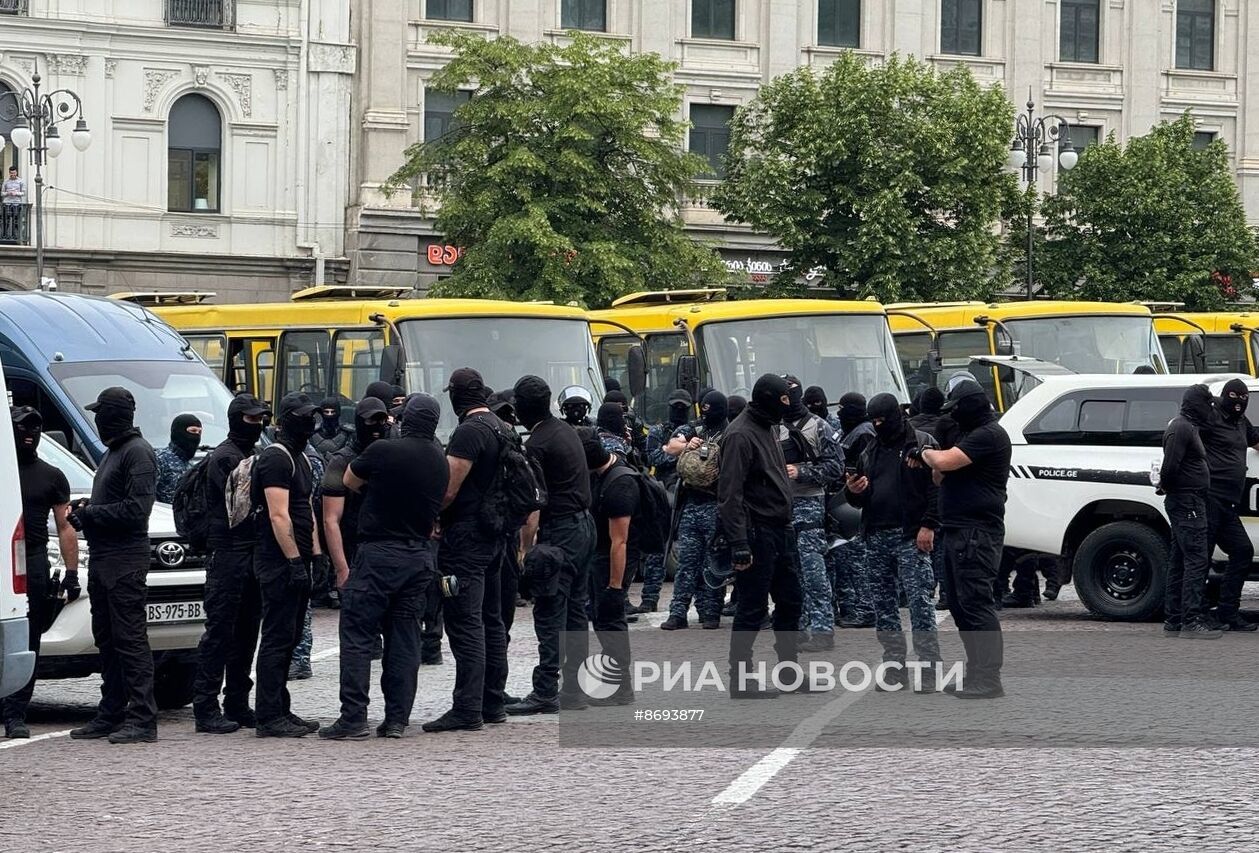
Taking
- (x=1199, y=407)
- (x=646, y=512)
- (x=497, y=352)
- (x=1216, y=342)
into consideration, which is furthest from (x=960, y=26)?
(x=646, y=512)

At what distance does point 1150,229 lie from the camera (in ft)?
146

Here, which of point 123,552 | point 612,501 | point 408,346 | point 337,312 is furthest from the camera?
point 337,312

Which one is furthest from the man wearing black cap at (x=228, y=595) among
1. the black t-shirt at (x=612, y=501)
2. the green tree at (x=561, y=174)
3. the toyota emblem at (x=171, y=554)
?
the green tree at (x=561, y=174)

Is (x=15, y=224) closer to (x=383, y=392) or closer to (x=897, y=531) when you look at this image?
(x=383, y=392)

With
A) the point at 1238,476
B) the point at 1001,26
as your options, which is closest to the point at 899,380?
the point at 1238,476

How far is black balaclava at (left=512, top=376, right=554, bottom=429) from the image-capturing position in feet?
36.9

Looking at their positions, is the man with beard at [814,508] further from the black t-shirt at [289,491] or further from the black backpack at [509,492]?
the black t-shirt at [289,491]

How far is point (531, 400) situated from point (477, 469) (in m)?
0.52

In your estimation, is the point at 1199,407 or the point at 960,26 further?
the point at 960,26

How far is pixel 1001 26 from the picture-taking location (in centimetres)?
4997

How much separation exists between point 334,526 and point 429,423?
7.10 feet

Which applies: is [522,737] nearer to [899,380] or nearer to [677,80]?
[899,380]

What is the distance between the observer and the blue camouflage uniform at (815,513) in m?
14.4

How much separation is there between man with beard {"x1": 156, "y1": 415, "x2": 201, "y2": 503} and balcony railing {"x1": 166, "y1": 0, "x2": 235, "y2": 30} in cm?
3094
